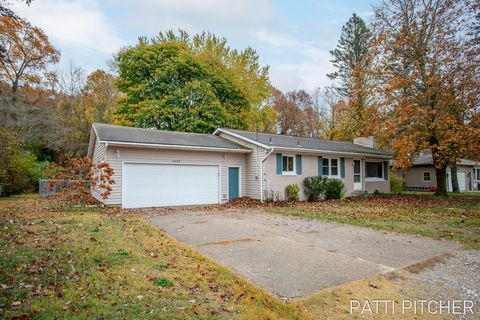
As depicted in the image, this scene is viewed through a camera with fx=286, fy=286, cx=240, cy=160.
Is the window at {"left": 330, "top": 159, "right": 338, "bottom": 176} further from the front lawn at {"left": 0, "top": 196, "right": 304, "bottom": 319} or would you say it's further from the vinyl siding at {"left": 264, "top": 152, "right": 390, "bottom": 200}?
the front lawn at {"left": 0, "top": 196, "right": 304, "bottom": 319}

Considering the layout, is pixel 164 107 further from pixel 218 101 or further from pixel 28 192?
A: pixel 28 192

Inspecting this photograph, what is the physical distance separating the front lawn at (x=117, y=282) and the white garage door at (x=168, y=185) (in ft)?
19.0

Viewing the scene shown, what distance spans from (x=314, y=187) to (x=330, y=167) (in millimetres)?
2419

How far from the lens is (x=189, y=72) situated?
23.9m

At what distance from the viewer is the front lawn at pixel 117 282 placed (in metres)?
3.04

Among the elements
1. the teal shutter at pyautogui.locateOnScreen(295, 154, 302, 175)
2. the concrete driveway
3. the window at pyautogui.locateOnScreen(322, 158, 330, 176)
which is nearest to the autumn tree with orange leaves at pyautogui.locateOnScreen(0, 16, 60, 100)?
the teal shutter at pyautogui.locateOnScreen(295, 154, 302, 175)

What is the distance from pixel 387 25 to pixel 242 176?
43.0 ft

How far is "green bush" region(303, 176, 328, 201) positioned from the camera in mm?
15539

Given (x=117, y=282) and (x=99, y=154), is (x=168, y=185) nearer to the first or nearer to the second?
(x=99, y=154)

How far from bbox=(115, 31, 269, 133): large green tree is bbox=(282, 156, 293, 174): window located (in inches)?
386

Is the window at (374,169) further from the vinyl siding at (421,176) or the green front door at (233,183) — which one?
the green front door at (233,183)

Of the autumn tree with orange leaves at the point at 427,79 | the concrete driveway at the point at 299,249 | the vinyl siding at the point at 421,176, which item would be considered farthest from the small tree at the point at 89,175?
the vinyl siding at the point at 421,176

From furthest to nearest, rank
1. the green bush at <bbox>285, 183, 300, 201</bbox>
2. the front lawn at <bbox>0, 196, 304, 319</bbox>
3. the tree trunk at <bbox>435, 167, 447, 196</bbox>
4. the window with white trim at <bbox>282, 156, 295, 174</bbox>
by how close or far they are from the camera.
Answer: the tree trunk at <bbox>435, 167, 447, 196</bbox> < the window with white trim at <bbox>282, 156, 295, 174</bbox> < the green bush at <bbox>285, 183, 300, 201</bbox> < the front lawn at <bbox>0, 196, 304, 319</bbox>

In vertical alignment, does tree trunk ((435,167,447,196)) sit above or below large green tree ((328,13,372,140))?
Answer: below
